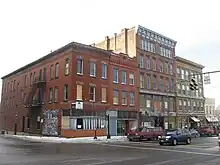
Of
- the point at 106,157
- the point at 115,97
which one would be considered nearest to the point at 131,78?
the point at 115,97

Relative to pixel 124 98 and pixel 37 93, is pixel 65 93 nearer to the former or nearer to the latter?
pixel 37 93

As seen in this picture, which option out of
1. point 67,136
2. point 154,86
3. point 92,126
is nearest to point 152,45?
point 154,86

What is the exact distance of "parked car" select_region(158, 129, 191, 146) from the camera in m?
27.0

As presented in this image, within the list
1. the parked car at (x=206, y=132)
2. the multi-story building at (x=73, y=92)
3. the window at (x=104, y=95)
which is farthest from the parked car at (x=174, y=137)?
the parked car at (x=206, y=132)

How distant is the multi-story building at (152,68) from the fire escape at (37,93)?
14.9 meters

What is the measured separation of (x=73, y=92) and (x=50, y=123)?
6.37m

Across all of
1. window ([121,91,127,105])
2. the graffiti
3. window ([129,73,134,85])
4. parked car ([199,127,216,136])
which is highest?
window ([129,73,134,85])

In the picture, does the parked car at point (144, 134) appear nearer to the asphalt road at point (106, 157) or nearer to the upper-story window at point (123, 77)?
the upper-story window at point (123, 77)

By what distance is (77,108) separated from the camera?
37812 mm

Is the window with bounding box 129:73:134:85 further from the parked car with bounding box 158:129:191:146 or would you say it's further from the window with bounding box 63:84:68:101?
the parked car with bounding box 158:129:191:146

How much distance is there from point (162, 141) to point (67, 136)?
1423cm

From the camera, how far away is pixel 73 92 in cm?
3797

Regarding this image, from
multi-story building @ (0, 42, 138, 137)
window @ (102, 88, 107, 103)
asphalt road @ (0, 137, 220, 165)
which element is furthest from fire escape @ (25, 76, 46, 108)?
asphalt road @ (0, 137, 220, 165)

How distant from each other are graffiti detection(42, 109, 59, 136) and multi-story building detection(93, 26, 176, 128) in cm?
1454
